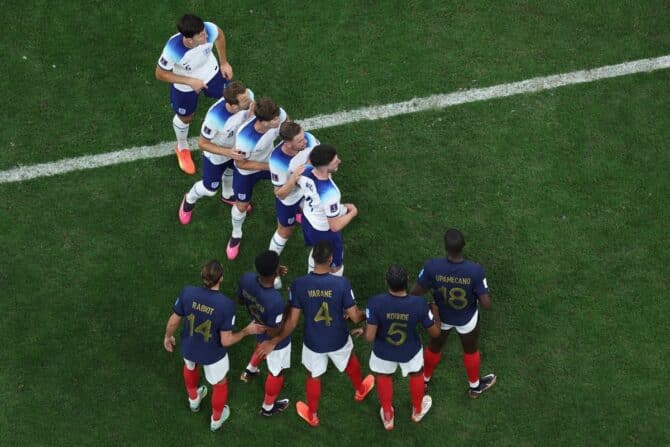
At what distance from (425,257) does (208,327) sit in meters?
3.03

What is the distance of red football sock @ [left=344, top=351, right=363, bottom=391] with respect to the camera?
27.6 feet

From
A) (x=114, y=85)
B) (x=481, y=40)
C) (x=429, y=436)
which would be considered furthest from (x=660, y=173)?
(x=114, y=85)

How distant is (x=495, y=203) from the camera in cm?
988

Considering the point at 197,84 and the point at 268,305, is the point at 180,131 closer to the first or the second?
the point at 197,84

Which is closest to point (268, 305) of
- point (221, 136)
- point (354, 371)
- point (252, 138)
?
point (354, 371)

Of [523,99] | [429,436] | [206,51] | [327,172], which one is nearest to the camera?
[327,172]

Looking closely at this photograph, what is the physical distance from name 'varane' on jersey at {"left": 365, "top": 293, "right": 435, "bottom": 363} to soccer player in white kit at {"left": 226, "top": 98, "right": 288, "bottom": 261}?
84.0 inches

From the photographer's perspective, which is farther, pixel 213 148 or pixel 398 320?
pixel 213 148

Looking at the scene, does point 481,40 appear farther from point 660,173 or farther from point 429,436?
point 429,436

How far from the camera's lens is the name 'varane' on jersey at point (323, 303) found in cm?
760

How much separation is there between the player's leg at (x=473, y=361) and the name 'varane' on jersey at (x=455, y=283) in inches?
10.7

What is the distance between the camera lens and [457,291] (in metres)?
7.86

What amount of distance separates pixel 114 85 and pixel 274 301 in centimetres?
465

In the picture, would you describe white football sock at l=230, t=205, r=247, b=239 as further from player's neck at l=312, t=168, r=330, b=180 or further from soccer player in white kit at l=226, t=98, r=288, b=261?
player's neck at l=312, t=168, r=330, b=180
